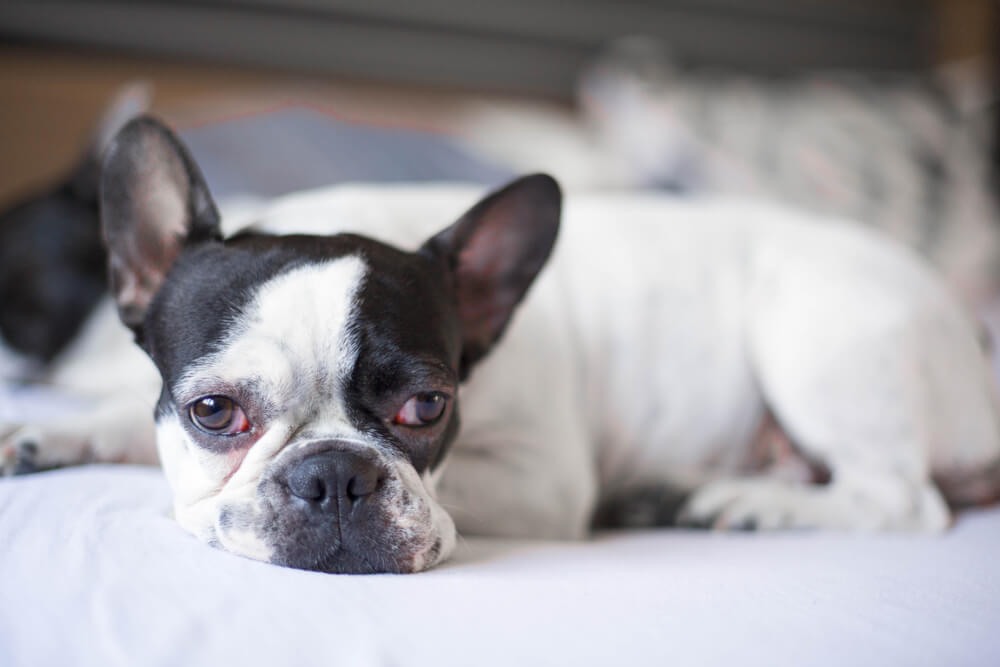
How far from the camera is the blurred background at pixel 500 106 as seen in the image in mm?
2748

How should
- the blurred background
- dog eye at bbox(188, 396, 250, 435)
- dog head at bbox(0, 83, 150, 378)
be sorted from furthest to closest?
1. the blurred background
2. dog head at bbox(0, 83, 150, 378)
3. dog eye at bbox(188, 396, 250, 435)

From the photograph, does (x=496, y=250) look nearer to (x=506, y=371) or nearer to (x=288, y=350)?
(x=506, y=371)

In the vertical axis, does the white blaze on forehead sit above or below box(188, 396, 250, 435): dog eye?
above

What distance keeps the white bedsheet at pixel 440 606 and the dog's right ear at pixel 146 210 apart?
344mm

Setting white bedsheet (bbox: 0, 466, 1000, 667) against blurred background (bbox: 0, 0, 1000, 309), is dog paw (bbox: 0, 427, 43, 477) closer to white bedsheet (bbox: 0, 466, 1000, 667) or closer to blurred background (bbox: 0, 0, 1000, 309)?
white bedsheet (bbox: 0, 466, 1000, 667)

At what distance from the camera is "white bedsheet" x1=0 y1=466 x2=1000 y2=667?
32.2 inches

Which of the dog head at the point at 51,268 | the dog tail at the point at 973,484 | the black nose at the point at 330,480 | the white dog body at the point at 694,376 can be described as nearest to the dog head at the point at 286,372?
the black nose at the point at 330,480

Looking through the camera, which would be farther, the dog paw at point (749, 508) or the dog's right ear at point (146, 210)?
the dog paw at point (749, 508)

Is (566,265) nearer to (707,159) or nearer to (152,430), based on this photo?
(152,430)

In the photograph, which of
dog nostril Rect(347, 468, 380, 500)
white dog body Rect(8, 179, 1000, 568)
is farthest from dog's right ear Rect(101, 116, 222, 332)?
dog nostril Rect(347, 468, 380, 500)

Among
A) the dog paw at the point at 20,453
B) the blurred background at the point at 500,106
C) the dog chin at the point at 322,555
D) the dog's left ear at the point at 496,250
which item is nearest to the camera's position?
the dog chin at the point at 322,555

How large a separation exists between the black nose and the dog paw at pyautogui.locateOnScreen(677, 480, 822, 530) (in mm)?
872

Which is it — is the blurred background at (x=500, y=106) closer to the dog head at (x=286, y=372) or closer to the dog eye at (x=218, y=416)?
the dog head at (x=286, y=372)

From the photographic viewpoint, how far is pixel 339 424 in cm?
117
